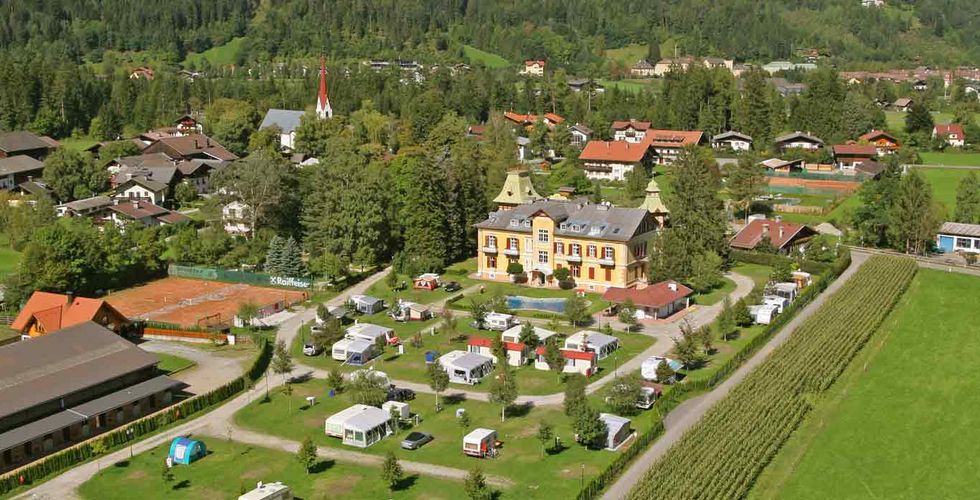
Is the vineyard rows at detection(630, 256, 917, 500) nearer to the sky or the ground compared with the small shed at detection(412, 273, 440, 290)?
nearer to the ground

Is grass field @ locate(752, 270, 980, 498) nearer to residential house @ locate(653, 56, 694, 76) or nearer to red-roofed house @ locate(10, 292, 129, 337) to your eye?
red-roofed house @ locate(10, 292, 129, 337)

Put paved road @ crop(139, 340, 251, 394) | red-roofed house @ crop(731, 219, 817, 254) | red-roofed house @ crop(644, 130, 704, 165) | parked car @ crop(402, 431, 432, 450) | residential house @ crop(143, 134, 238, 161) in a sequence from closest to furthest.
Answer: parked car @ crop(402, 431, 432, 450), paved road @ crop(139, 340, 251, 394), red-roofed house @ crop(731, 219, 817, 254), residential house @ crop(143, 134, 238, 161), red-roofed house @ crop(644, 130, 704, 165)

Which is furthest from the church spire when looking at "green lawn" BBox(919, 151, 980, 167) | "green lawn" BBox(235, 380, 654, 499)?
"green lawn" BBox(235, 380, 654, 499)

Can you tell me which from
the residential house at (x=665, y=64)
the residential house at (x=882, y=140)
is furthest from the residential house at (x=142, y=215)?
the residential house at (x=665, y=64)

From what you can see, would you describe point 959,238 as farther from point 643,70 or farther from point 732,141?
point 643,70

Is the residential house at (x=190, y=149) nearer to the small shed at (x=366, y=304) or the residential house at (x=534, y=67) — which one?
the small shed at (x=366, y=304)

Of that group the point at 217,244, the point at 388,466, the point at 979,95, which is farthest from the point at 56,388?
the point at 979,95
